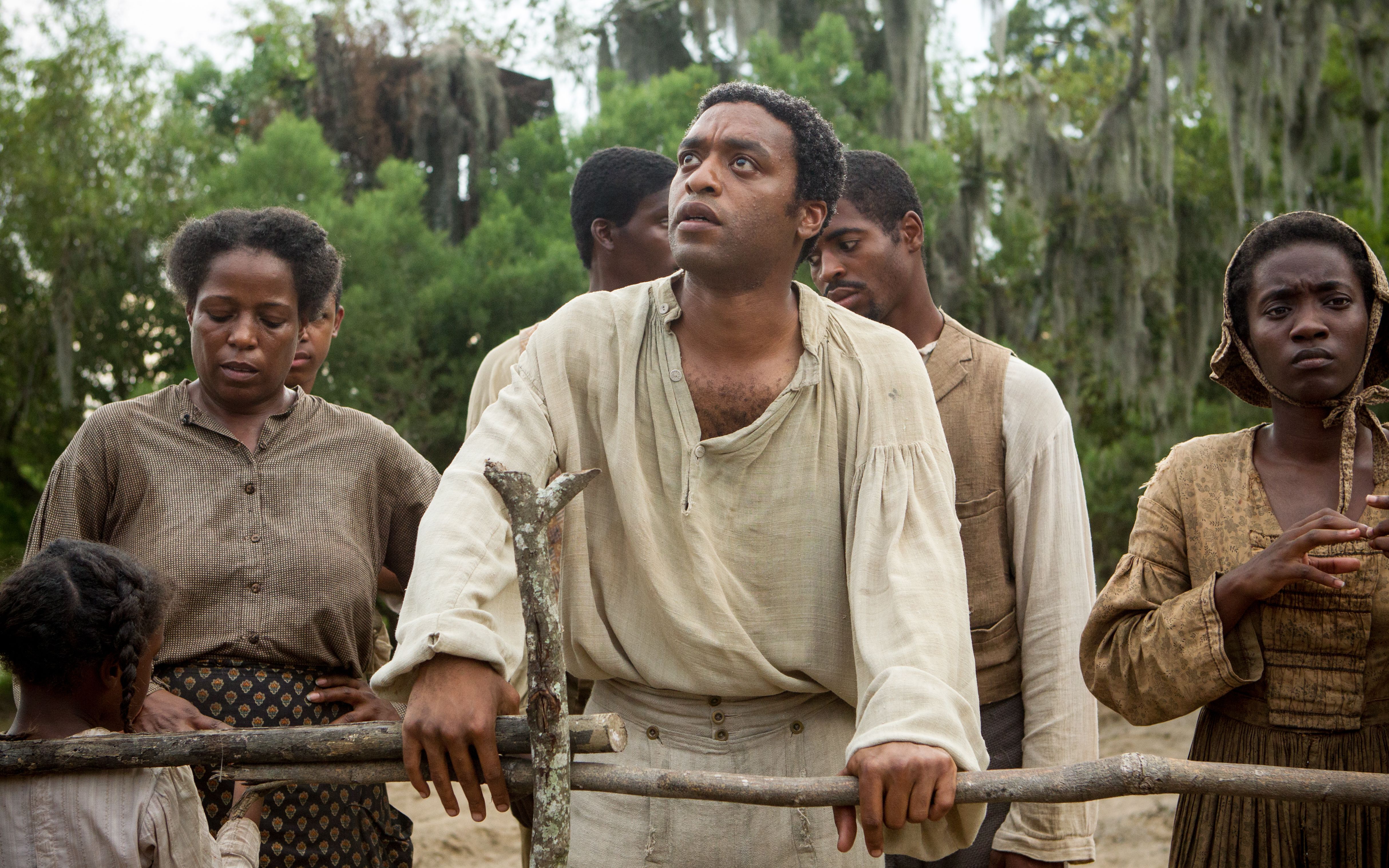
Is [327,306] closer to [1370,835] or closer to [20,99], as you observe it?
[1370,835]

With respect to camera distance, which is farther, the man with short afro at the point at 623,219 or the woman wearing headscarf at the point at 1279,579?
the man with short afro at the point at 623,219

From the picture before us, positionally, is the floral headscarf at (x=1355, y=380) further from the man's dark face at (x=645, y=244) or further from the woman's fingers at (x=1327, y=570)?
the man's dark face at (x=645, y=244)

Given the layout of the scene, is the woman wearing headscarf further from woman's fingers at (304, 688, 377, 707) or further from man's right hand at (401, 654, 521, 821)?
woman's fingers at (304, 688, 377, 707)

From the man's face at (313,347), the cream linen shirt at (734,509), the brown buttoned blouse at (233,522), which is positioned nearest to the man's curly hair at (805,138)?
the cream linen shirt at (734,509)

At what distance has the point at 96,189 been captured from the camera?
10539mm

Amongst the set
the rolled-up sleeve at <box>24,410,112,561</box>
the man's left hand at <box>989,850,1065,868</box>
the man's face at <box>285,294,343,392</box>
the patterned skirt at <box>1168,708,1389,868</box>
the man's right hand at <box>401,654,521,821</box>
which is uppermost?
the man's face at <box>285,294,343,392</box>

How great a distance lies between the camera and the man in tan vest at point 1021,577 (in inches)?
119

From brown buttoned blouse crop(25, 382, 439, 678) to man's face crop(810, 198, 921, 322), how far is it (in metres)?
1.33

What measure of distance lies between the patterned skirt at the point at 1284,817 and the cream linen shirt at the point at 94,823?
201 cm

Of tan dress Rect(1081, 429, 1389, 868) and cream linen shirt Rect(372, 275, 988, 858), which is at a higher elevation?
cream linen shirt Rect(372, 275, 988, 858)

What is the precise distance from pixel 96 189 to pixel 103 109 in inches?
29.6

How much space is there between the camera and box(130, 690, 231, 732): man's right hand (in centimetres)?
271

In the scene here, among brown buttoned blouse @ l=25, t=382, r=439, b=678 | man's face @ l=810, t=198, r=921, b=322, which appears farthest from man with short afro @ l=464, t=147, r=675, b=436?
brown buttoned blouse @ l=25, t=382, r=439, b=678

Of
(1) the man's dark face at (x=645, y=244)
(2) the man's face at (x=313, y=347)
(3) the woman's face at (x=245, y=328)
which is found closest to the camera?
(3) the woman's face at (x=245, y=328)
